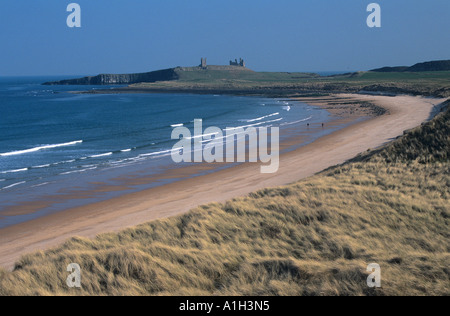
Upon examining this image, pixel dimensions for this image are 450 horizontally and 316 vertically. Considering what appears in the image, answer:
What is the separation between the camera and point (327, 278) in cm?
749

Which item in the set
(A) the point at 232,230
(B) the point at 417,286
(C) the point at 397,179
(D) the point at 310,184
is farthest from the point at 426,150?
(B) the point at 417,286

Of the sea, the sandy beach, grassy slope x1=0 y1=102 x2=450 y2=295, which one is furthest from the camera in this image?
the sea

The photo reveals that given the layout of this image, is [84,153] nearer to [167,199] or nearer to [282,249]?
[167,199]

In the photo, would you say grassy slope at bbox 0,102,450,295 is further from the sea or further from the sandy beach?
the sea

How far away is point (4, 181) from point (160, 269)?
16608 mm

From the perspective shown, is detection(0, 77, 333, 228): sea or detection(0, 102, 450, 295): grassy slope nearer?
detection(0, 102, 450, 295): grassy slope

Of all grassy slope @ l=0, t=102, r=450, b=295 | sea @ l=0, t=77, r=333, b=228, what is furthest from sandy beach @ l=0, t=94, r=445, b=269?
grassy slope @ l=0, t=102, r=450, b=295

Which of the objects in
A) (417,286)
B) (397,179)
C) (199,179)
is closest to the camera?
(417,286)

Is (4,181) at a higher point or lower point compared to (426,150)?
lower

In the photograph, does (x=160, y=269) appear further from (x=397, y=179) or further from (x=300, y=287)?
(x=397, y=179)

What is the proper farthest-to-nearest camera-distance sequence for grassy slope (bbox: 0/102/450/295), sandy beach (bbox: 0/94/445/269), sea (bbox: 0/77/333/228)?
sea (bbox: 0/77/333/228) < sandy beach (bbox: 0/94/445/269) < grassy slope (bbox: 0/102/450/295)

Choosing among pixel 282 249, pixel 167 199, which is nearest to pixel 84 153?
pixel 167 199

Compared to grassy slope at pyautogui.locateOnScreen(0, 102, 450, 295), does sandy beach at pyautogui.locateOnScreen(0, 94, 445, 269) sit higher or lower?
lower

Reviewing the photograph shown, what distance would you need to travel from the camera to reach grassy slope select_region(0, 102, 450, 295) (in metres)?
7.53
